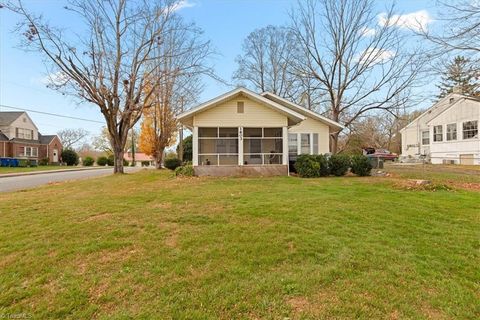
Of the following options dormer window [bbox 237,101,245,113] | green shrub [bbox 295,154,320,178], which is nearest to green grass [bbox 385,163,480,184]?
green shrub [bbox 295,154,320,178]

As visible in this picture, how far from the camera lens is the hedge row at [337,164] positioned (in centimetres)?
1383

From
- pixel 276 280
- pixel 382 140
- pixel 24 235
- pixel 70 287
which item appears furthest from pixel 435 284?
pixel 382 140

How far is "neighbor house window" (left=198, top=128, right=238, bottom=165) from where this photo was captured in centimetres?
1553

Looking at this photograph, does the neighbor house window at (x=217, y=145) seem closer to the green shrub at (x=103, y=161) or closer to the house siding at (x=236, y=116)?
the house siding at (x=236, y=116)

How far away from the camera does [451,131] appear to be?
2383cm

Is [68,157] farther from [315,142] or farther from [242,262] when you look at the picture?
[242,262]

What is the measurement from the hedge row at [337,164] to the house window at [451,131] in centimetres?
1521

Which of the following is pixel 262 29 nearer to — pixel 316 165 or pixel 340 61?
pixel 340 61

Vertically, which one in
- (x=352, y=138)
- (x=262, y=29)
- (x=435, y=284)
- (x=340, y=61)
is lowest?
(x=435, y=284)

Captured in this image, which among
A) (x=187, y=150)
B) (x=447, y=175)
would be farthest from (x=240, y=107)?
(x=187, y=150)

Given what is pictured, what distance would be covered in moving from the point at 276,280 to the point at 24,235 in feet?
14.3

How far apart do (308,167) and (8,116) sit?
146 feet

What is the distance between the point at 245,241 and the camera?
4281mm

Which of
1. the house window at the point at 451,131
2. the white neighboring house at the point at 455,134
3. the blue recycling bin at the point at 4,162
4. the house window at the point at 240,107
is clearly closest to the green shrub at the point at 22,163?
the blue recycling bin at the point at 4,162
